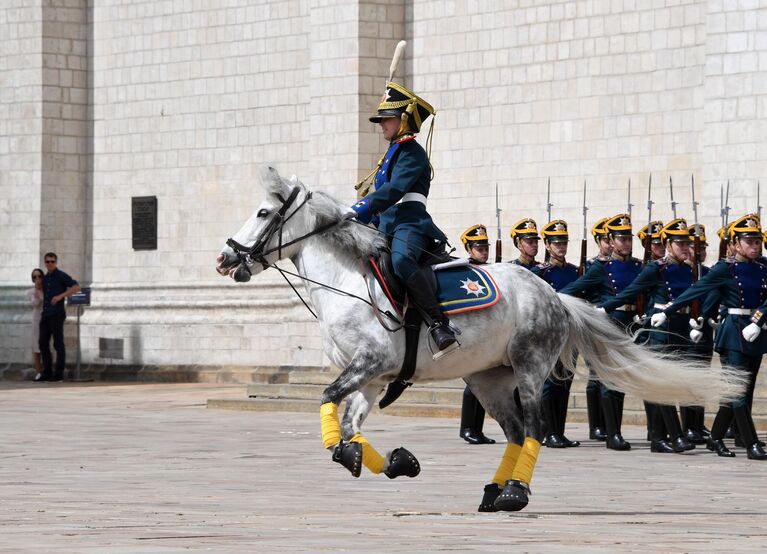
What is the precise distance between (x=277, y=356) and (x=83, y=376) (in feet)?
11.9

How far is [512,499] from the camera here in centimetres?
975

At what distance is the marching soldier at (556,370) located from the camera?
1527 centimetres

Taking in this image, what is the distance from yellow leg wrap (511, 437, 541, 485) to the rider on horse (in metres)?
0.88

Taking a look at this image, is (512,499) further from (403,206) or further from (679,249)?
(679,249)

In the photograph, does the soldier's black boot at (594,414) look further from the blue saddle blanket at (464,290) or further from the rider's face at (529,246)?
the blue saddle blanket at (464,290)

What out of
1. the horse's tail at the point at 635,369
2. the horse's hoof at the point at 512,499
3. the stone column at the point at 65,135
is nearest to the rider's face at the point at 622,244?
the horse's tail at the point at 635,369

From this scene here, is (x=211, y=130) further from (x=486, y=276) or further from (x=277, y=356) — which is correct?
(x=486, y=276)

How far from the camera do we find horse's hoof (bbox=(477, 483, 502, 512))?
9.92m

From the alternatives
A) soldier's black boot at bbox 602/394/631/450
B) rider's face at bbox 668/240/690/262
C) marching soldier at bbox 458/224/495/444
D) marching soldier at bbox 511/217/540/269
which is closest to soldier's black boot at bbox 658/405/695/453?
soldier's black boot at bbox 602/394/631/450

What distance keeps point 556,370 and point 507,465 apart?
5544 mm

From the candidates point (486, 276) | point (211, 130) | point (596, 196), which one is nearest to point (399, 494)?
point (486, 276)

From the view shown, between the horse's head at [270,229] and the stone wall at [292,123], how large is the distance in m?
9.66

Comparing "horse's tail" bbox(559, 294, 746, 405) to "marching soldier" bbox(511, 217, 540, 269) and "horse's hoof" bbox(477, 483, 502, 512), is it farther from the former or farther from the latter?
"marching soldier" bbox(511, 217, 540, 269)

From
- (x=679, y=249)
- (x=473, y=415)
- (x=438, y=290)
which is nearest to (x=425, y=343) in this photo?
(x=438, y=290)
